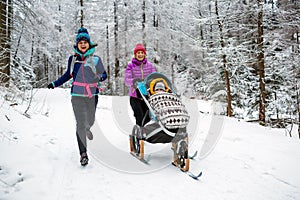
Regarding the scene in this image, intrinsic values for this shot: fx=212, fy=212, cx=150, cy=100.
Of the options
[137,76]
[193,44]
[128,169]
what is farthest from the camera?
[193,44]

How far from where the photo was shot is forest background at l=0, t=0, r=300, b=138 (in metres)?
9.65

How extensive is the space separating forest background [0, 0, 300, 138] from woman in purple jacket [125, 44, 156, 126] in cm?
244

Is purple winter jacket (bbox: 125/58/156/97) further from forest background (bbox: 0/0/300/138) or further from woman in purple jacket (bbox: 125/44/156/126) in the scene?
forest background (bbox: 0/0/300/138)

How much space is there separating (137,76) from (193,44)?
12.6 meters

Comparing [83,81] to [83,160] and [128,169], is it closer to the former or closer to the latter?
[83,160]

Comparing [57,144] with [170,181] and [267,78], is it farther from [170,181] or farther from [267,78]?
[267,78]

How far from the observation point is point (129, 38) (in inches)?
797

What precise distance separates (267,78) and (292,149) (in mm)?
8676

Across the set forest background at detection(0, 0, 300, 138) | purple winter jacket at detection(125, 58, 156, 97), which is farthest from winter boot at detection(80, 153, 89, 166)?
forest background at detection(0, 0, 300, 138)

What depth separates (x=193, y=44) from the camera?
53.9 feet

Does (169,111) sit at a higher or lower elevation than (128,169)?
higher

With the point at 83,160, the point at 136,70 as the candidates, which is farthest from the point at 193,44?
the point at 83,160

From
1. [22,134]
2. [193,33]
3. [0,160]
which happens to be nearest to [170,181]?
[0,160]

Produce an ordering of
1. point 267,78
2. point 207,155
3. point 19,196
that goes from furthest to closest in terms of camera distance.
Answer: point 267,78
point 207,155
point 19,196
